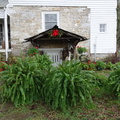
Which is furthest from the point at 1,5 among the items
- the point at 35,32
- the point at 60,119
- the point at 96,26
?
the point at 60,119

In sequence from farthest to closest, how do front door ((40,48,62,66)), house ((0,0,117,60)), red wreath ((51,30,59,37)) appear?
1. house ((0,0,117,60))
2. front door ((40,48,62,66))
3. red wreath ((51,30,59,37))

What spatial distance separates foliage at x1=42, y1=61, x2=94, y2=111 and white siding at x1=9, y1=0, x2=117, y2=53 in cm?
740

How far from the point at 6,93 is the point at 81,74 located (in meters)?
1.86

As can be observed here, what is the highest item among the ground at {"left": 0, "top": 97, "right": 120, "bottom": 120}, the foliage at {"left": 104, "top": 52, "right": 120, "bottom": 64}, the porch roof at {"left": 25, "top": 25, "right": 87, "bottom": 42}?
the porch roof at {"left": 25, "top": 25, "right": 87, "bottom": 42}

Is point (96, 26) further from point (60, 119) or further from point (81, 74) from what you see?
point (60, 119)

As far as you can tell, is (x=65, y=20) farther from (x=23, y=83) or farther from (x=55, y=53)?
(x=23, y=83)

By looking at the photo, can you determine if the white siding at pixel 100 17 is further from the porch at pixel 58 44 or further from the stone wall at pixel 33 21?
the porch at pixel 58 44

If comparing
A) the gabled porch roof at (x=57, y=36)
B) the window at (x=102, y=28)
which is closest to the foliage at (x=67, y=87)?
the gabled porch roof at (x=57, y=36)

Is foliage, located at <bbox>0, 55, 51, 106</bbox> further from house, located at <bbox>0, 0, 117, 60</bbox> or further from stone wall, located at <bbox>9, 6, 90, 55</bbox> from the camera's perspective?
stone wall, located at <bbox>9, 6, 90, 55</bbox>

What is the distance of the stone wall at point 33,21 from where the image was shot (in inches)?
365

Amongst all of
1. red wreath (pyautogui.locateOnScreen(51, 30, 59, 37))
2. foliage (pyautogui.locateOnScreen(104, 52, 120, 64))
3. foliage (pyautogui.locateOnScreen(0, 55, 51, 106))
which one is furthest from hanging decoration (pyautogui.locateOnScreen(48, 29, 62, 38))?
foliage (pyautogui.locateOnScreen(104, 52, 120, 64))

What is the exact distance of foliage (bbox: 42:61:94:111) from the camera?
282cm

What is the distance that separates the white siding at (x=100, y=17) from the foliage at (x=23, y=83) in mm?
7227

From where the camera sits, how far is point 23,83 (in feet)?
10.2
